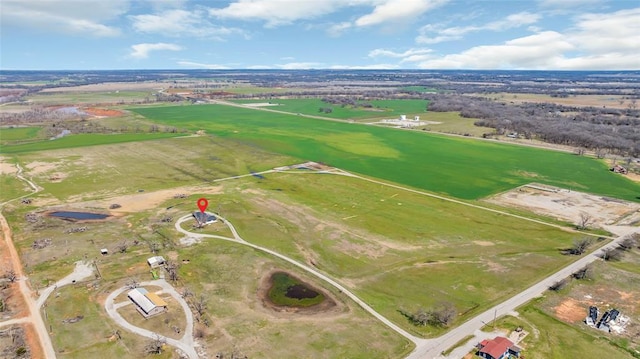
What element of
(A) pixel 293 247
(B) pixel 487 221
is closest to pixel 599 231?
(B) pixel 487 221

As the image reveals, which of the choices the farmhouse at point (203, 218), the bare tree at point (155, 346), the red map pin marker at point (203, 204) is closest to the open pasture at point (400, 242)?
the red map pin marker at point (203, 204)

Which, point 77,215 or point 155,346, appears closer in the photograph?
point 155,346

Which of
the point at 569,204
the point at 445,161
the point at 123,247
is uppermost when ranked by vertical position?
the point at 445,161

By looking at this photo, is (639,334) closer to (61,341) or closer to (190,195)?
(61,341)

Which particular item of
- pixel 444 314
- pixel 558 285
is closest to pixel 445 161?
pixel 558 285

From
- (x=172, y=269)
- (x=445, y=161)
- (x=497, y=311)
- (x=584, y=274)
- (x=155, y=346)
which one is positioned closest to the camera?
(x=155, y=346)

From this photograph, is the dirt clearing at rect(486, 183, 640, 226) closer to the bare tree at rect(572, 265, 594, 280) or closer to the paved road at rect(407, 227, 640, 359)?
the paved road at rect(407, 227, 640, 359)

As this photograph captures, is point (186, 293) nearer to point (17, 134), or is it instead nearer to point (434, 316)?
point (434, 316)
